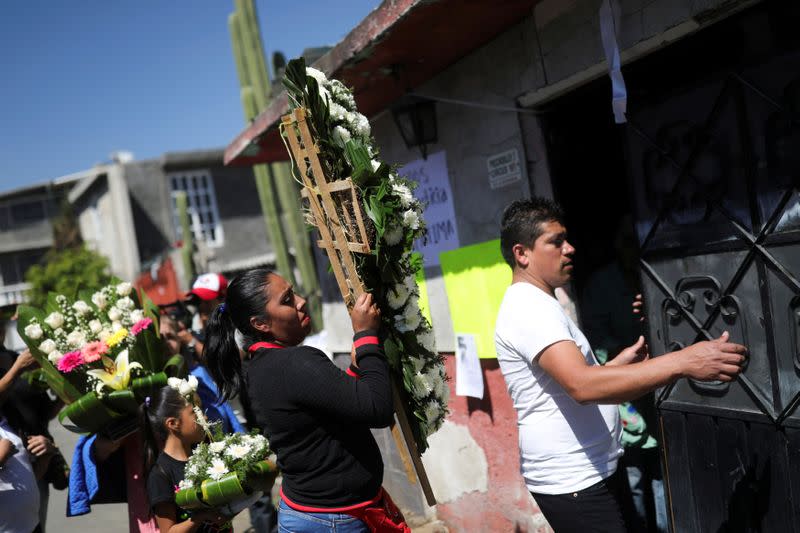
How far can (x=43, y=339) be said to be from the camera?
12.0ft

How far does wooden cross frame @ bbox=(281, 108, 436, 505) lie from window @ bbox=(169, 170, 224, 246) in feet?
81.3

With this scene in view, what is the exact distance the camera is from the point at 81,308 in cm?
368

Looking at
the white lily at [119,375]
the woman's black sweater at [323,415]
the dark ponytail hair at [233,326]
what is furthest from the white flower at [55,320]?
the woman's black sweater at [323,415]

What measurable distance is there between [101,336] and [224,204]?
24045 mm

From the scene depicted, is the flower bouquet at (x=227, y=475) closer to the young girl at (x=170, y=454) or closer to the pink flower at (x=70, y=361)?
the young girl at (x=170, y=454)

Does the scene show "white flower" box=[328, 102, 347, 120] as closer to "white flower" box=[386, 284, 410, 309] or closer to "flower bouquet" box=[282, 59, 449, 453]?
"flower bouquet" box=[282, 59, 449, 453]

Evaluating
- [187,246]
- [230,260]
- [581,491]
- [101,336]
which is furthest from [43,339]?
[230,260]

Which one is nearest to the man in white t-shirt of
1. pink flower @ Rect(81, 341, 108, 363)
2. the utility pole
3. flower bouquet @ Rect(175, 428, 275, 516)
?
flower bouquet @ Rect(175, 428, 275, 516)

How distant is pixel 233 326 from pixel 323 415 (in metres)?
0.73

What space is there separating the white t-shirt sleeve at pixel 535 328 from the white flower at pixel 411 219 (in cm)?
50

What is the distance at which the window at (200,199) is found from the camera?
26219mm

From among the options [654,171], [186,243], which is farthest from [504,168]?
[186,243]

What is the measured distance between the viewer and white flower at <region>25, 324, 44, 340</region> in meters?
3.55

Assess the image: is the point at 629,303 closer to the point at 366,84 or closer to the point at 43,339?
the point at 366,84
